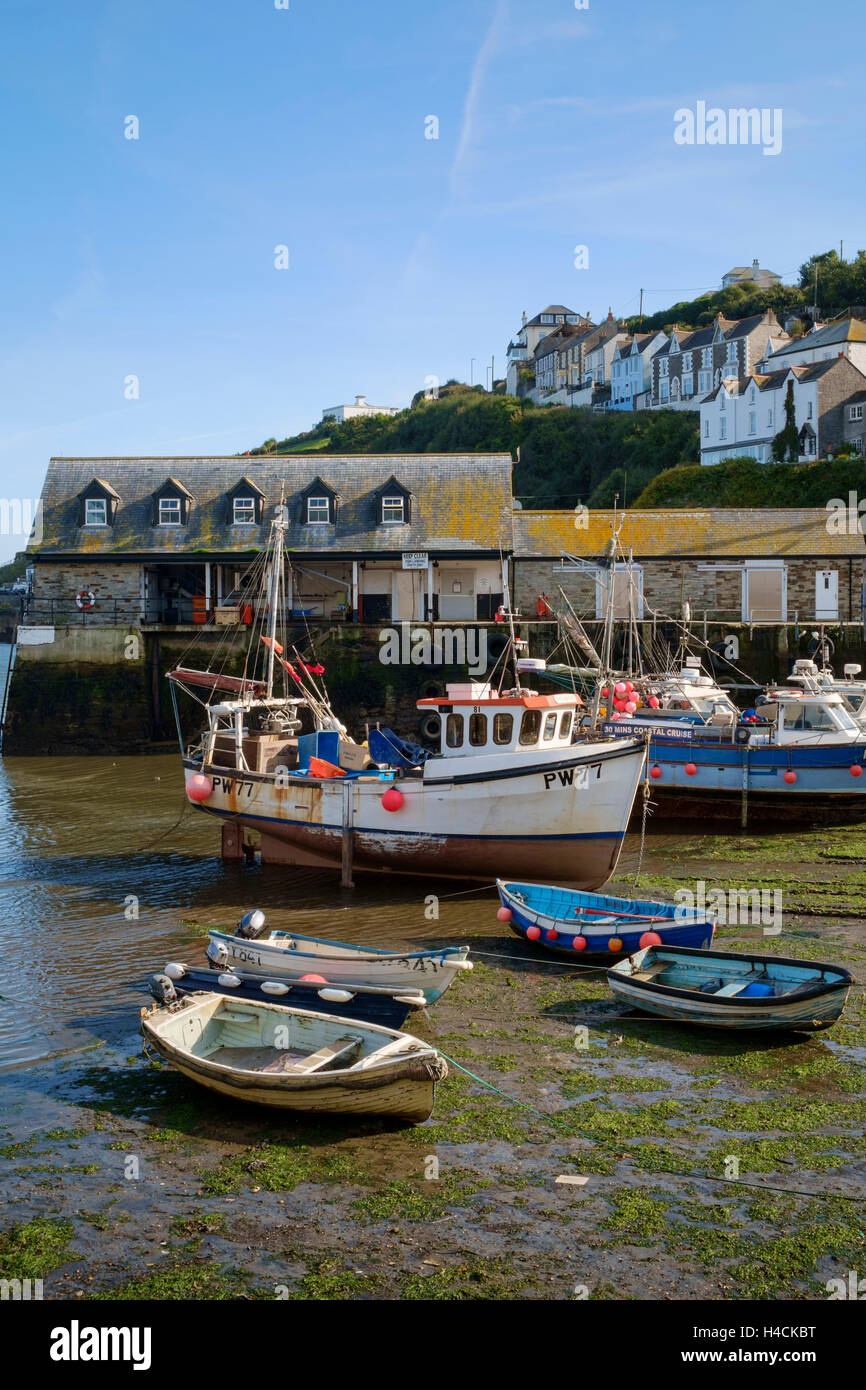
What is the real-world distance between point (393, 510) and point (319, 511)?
2380mm

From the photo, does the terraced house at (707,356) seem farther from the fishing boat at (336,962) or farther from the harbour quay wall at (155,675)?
the fishing boat at (336,962)

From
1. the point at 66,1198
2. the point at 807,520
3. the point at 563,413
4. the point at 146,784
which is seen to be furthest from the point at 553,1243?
the point at 563,413

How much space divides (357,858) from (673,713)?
9.73m

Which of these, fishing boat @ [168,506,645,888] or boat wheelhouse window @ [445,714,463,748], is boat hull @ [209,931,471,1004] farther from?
boat wheelhouse window @ [445,714,463,748]

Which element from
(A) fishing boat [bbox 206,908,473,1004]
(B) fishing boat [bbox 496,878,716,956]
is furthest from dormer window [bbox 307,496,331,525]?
(A) fishing boat [bbox 206,908,473,1004]

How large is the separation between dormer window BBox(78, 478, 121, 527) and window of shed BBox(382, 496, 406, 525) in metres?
8.72

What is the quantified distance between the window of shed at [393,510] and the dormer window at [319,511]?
5.92ft

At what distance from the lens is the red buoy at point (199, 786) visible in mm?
19375

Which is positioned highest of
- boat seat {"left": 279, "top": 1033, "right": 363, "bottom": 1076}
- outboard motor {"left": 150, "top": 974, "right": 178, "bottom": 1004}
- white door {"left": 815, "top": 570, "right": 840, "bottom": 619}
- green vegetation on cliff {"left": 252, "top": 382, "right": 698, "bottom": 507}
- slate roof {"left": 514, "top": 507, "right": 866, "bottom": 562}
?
green vegetation on cliff {"left": 252, "top": 382, "right": 698, "bottom": 507}

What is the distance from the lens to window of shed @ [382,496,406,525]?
35844 millimetres

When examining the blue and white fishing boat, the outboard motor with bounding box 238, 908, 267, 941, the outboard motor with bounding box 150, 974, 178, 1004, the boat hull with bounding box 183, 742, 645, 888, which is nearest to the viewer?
the outboard motor with bounding box 150, 974, 178, 1004

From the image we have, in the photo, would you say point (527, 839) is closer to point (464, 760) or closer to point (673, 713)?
point (464, 760)

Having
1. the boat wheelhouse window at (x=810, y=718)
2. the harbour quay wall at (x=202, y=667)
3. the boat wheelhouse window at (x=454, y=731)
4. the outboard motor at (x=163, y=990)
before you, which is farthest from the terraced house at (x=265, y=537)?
the outboard motor at (x=163, y=990)
